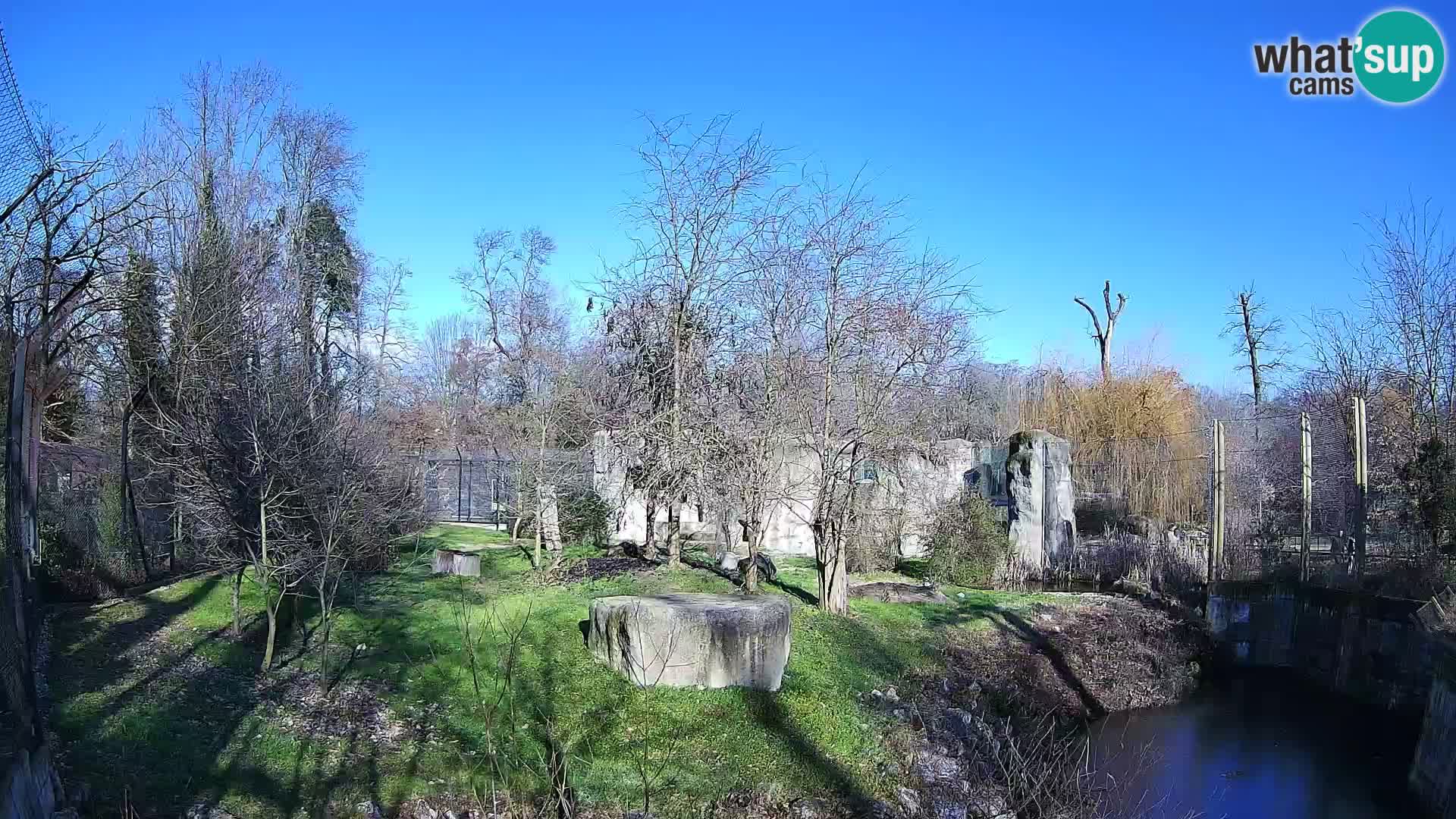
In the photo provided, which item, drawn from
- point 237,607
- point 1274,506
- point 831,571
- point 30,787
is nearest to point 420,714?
point 237,607

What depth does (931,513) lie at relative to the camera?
52.0ft

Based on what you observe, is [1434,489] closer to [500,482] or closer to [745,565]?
[745,565]

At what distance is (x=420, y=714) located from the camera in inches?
320

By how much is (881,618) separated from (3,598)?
9489 millimetres

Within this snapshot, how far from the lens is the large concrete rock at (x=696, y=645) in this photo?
8.96 meters

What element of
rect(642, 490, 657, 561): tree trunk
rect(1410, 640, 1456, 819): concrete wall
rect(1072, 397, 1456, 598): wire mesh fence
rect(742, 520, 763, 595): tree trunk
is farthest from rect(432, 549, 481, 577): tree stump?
rect(1410, 640, 1456, 819): concrete wall

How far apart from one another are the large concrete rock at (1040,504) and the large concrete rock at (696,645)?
350 inches

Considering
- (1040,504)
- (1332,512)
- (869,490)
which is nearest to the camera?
(869,490)

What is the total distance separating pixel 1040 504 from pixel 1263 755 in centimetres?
700

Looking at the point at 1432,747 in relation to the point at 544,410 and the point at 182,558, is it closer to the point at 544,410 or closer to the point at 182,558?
the point at 544,410

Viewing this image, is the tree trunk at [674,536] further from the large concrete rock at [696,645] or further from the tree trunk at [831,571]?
the large concrete rock at [696,645]

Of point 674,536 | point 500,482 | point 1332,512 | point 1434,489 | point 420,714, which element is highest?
point 1434,489

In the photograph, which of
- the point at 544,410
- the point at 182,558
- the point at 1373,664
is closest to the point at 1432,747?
the point at 1373,664

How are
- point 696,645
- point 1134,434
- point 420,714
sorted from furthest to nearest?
point 1134,434 → point 696,645 → point 420,714
